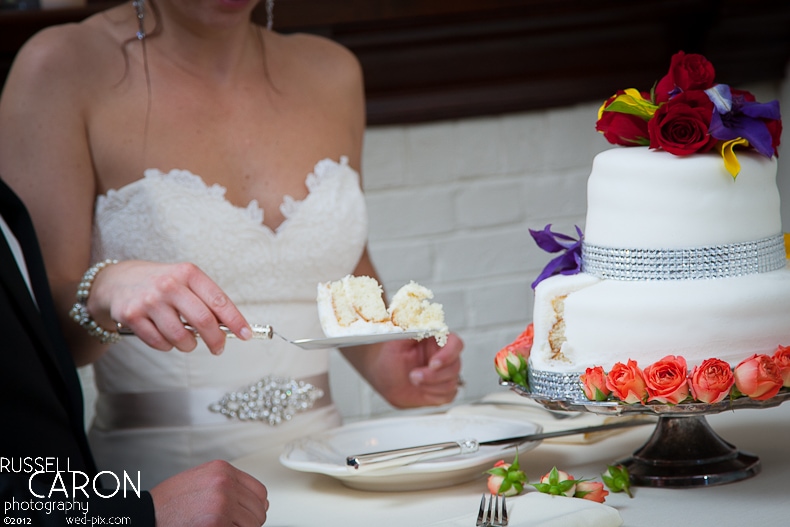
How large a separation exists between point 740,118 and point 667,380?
10.7 inches

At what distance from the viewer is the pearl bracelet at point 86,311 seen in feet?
3.89

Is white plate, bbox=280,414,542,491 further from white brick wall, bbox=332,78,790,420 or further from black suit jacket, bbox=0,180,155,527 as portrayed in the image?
white brick wall, bbox=332,78,790,420

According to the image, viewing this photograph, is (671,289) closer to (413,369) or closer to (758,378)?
(758,378)

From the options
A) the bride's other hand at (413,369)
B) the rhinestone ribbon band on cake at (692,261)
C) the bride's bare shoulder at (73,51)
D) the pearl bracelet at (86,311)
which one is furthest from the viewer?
the bride's bare shoulder at (73,51)

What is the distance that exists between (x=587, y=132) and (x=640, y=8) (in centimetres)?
32

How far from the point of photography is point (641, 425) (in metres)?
1.14

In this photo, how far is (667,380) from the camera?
85cm

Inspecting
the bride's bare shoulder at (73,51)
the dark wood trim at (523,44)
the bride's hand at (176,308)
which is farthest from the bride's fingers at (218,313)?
the dark wood trim at (523,44)

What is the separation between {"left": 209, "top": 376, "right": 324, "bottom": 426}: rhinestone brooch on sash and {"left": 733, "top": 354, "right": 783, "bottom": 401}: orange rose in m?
0.77

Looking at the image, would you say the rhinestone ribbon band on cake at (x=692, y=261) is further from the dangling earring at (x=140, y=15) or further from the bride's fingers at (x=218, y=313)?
the dangling earring at (x=140, y=15)

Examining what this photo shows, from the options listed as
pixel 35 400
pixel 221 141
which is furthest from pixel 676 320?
pixel 221 141

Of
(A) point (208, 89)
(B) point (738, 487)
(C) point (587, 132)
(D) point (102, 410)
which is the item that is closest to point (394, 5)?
(C) point (587, 132)

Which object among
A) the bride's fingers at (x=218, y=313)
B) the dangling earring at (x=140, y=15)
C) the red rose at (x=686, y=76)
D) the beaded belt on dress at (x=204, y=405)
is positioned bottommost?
the beaded belt on dress at (x=204, y=405)

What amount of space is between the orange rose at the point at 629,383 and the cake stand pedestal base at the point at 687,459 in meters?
0.11
